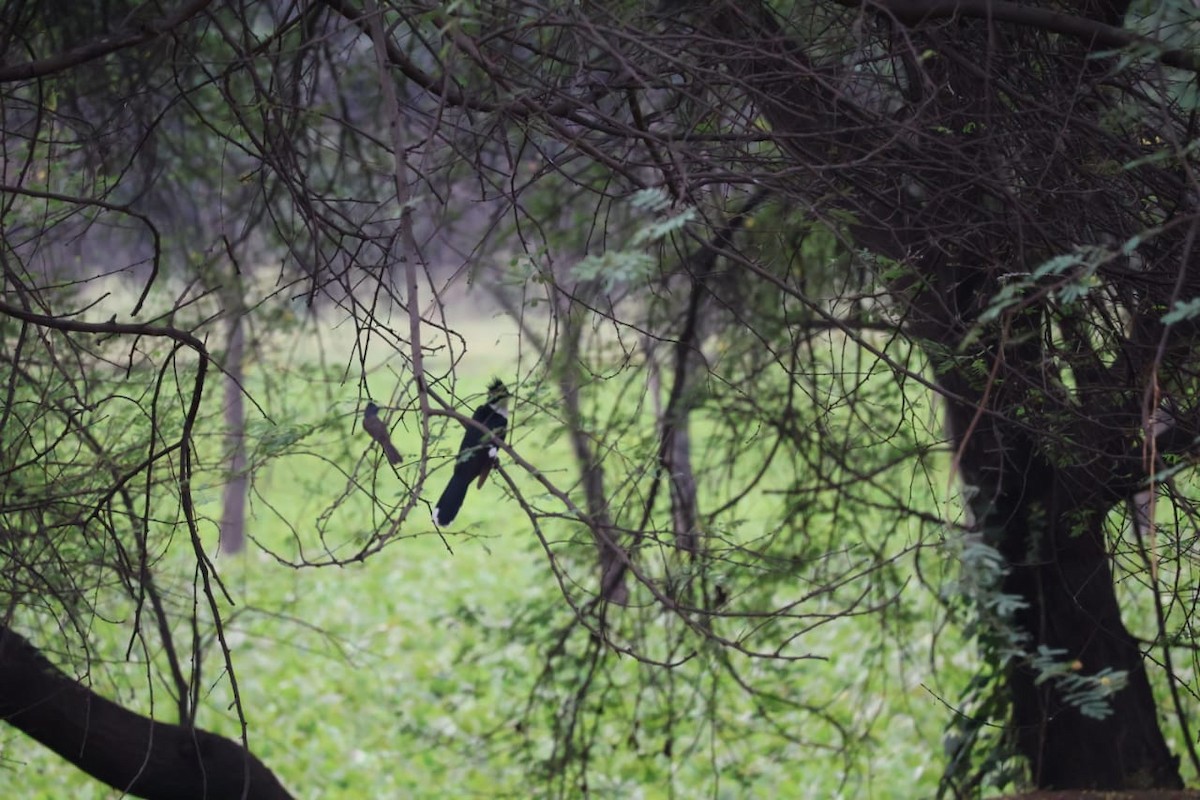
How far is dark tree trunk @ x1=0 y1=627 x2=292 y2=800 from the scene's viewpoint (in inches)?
153

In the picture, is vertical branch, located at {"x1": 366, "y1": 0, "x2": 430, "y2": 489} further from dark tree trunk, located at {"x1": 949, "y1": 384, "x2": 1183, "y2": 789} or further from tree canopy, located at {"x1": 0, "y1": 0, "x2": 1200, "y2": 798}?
dark tree trunk, located at {"x1": 949, "y1": 384, "x2": 1183, "y2": 789}

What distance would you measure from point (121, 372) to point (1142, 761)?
4458 mm

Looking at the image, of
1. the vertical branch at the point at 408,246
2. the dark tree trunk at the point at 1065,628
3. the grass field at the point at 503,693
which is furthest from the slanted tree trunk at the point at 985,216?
the grass field at the point at 503,693

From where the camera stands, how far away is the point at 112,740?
407 centimetres

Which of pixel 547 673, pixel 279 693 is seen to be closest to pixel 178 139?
pixel 547 673

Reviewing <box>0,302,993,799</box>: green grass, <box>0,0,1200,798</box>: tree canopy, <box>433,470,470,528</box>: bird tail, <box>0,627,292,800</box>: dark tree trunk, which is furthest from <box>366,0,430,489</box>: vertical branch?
<box>0,302,993,799</box>: green grass

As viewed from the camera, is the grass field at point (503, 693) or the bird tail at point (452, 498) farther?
the grass field at point (503, 693)

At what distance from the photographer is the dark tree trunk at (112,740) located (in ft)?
12.8

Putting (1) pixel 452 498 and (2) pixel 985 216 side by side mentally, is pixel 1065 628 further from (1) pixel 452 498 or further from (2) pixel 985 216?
(1) pixel 452 498

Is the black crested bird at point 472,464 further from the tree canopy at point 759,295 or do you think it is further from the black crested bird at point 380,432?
the black crested bird at point 380,432

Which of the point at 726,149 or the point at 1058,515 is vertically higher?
the point at 726,149

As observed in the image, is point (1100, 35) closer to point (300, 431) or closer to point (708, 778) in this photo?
point (300, 431)

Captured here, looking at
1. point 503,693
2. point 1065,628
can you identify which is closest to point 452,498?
point 1065,628

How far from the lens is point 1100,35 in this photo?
2.89 meters
